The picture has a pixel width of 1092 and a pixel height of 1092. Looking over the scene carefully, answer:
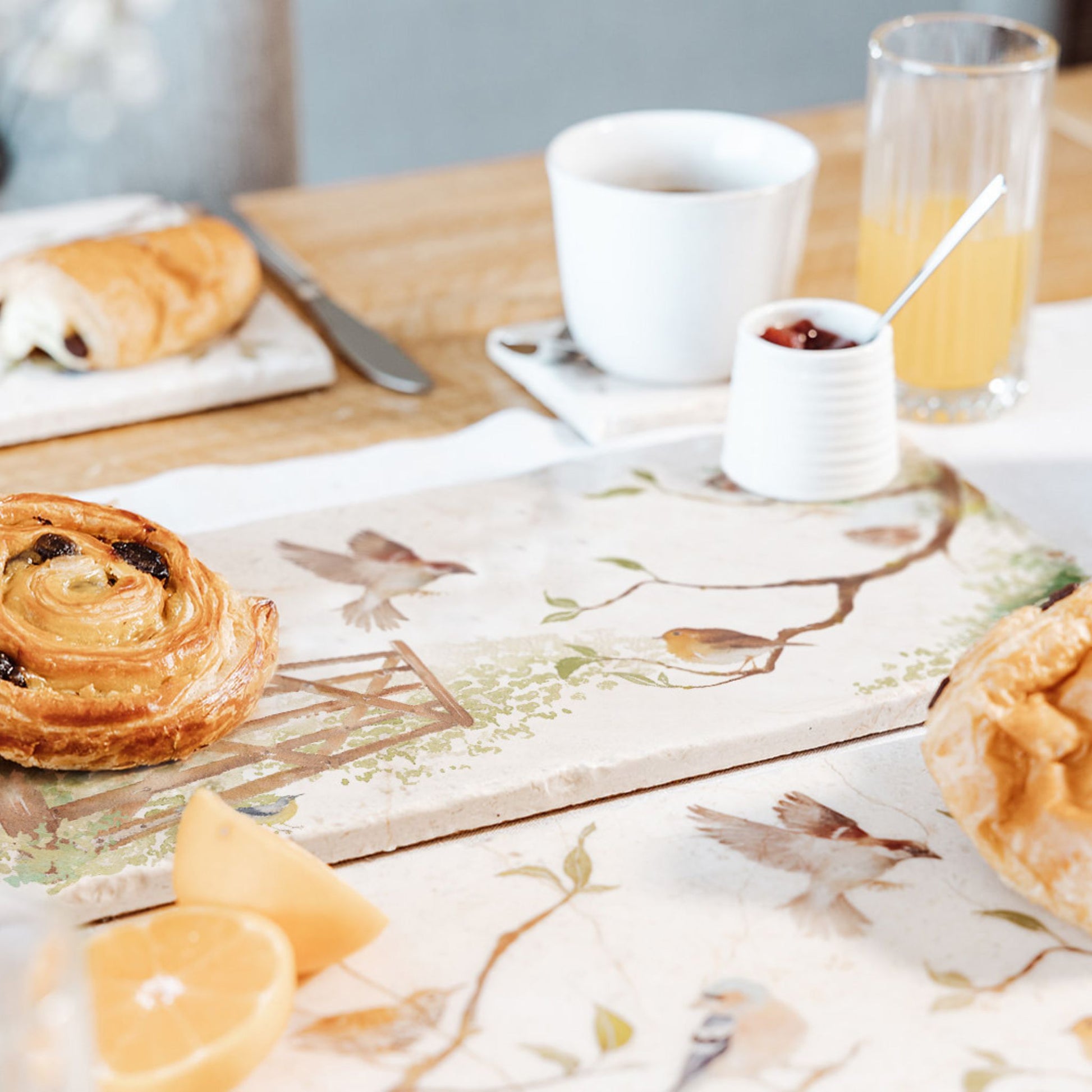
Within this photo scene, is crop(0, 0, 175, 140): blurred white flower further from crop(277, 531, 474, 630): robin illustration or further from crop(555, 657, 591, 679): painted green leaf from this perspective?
crop(555, 657, 591, 679): painted green leaf

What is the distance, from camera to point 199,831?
0.64 metres

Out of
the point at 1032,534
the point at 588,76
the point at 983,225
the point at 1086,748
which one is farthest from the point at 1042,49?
the point at 588,76

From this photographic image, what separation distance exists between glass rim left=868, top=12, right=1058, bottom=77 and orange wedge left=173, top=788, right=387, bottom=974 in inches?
31.2

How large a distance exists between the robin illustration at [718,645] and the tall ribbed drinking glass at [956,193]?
377 millimetres

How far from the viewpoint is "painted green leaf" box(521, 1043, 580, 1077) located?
60cm

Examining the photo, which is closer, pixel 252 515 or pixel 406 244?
pixel 252 515


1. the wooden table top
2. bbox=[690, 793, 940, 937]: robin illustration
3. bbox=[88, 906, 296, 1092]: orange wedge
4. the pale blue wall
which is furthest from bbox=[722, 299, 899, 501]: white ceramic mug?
the pale blue wall

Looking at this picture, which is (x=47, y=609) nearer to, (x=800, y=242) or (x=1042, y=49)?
(x=800, y=242)

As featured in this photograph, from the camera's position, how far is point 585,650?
34.1 inches

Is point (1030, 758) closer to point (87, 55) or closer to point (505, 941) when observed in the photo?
point (505, 941)

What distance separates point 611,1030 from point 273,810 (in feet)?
0.71

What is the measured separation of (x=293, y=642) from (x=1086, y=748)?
46 centimetres

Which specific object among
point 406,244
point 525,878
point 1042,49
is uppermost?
point 1042,49

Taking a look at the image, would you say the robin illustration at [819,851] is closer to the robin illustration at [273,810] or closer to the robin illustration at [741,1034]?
the robin illustration at [741,1034]
